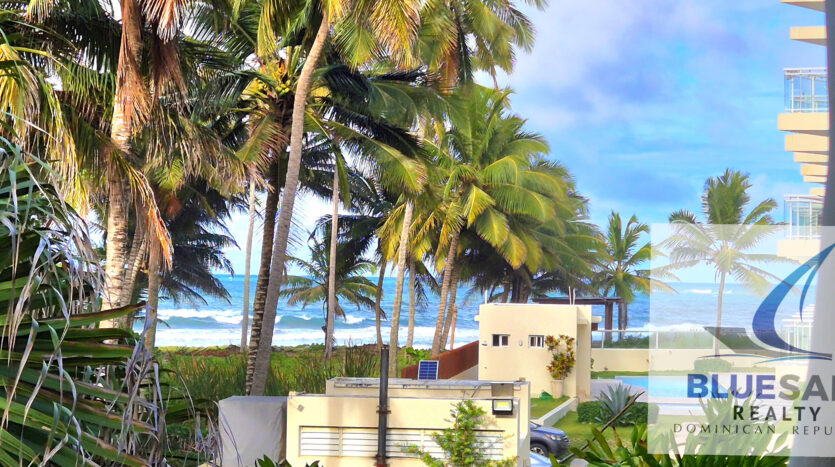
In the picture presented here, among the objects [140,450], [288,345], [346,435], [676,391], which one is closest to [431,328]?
[288,345]

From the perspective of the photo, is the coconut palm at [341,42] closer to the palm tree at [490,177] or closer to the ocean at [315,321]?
the palm tree at [490,177]

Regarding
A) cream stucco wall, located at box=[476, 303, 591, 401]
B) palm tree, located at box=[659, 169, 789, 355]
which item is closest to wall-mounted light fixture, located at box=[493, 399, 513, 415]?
cream stucco wall, located at box=[476, 303, 591, 401]

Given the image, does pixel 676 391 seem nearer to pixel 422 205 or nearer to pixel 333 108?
pixel 422 205

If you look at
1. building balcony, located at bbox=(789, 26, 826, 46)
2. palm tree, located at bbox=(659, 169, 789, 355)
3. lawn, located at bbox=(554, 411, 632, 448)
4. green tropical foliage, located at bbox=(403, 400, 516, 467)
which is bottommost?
lawn, located at bbox=(554, 411, 632, 448)

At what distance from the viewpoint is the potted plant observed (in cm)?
2786

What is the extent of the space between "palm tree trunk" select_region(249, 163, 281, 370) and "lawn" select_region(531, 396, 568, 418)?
753 cm

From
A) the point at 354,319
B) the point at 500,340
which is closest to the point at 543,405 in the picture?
the point at 500,340

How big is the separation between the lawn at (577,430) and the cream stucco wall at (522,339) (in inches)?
118

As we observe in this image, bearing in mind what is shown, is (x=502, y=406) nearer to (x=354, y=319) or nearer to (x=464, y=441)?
(x=464, y=441)

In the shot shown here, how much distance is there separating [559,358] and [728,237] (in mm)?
24274

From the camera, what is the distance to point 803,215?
2175cm

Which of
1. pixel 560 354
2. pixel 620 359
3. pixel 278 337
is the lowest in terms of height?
pixel 620 359

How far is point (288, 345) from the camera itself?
7600cm

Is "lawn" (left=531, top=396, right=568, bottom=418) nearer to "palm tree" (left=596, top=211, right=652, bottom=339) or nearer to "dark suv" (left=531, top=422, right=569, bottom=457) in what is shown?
"dark suv" (left=531, top=422, right=569, bottom=457)
